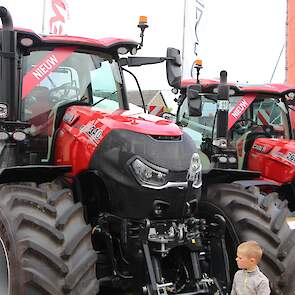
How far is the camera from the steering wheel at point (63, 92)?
4852 mm

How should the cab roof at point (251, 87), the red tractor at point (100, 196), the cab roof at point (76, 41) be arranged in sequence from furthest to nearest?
the cab roof at point (251, 87) → the cab roof at point (76, 41) → the red tractor at point (100, 196)

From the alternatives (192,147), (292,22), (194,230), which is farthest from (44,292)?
(292,22)

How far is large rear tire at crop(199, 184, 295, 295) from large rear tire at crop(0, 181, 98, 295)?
1454 mm

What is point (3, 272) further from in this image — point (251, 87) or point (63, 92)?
point (251, 87)

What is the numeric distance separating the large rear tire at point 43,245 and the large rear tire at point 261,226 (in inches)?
57.3

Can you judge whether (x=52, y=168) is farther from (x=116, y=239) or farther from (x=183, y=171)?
(x=183, y=171)

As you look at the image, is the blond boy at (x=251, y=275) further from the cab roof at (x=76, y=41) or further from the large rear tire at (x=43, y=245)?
the cab roof at (x=76, y=41)

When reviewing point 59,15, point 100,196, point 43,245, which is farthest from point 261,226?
point 59,15

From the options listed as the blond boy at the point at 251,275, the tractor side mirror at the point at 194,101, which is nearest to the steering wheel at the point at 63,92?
the tractor side mirror at the point at 194,101

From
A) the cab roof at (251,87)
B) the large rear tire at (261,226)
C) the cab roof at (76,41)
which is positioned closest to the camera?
the large rear tire at (261,226)

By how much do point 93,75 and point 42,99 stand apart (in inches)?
22.7

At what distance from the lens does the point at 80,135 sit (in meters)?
4.48

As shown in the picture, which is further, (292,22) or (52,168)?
(292,22)

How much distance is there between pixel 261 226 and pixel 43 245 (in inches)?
76.4
